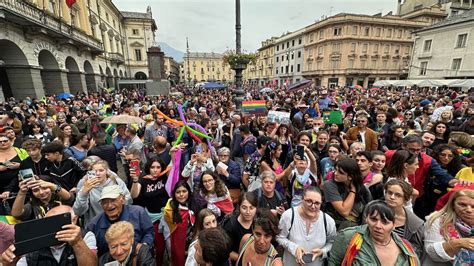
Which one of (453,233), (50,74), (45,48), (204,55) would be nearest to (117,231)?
(453,233)

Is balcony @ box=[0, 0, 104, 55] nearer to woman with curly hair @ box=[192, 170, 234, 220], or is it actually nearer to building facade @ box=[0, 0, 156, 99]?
building facade @ box=[0, 0, 156, 99]

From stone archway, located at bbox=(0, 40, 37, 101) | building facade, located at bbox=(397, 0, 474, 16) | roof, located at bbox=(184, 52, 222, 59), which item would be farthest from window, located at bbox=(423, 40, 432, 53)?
roof, located at bbox=(184, 52, 222, 59)

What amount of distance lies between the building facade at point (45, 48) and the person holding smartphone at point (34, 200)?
47.4 ft

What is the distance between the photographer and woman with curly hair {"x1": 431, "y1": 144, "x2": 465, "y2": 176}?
11.2 ft

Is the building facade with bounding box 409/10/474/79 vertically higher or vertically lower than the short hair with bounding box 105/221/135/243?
higher

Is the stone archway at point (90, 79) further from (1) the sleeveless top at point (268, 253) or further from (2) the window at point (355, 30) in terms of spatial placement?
(2) the window at point (355, 30)

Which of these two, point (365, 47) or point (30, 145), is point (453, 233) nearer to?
point (30, 145)

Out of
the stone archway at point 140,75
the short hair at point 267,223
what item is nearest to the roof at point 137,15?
the stone archway at point 140,75

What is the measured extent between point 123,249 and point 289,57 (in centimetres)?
6026

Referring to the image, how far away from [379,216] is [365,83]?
51054 millimetres

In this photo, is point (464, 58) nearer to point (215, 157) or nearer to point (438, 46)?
point (438, 46)

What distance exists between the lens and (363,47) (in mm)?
42812

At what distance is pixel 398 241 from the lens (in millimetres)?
1990

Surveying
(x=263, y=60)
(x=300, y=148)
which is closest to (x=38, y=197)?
(x=300, y=148)
